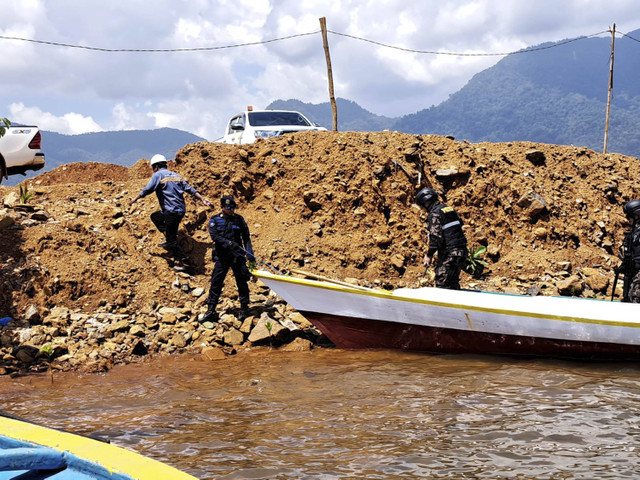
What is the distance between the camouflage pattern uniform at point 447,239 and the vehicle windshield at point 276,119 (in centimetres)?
708

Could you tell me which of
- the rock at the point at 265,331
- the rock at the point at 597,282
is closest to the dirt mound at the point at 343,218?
the rock at the point at 597,282

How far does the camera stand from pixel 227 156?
38.4 feet

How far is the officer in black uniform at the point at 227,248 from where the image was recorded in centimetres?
798

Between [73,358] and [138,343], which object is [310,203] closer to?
[138,343]

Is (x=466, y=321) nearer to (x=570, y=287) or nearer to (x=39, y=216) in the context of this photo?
(x=570, y=287)

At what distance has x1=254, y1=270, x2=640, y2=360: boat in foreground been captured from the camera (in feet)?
21.5

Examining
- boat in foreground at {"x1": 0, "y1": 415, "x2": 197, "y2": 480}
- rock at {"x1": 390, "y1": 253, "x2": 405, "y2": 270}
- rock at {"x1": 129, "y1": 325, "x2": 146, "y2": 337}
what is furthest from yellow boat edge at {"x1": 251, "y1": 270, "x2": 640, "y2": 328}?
boat in foreground at {"x1": 0, "y1": 415, "x2": 197, "y2": 480}

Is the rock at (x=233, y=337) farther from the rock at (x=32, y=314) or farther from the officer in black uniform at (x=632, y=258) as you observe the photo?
the officer in black uniform at (x=632, y=258)

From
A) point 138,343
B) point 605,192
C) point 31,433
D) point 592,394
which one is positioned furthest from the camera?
point 605,192

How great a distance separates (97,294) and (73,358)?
1590mm

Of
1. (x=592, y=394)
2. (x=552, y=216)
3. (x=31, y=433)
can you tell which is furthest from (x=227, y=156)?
(x=31, y=433)

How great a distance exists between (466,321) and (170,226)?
5.13 metres

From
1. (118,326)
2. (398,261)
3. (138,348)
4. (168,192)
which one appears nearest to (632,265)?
(398,261)

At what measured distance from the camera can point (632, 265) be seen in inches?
280
